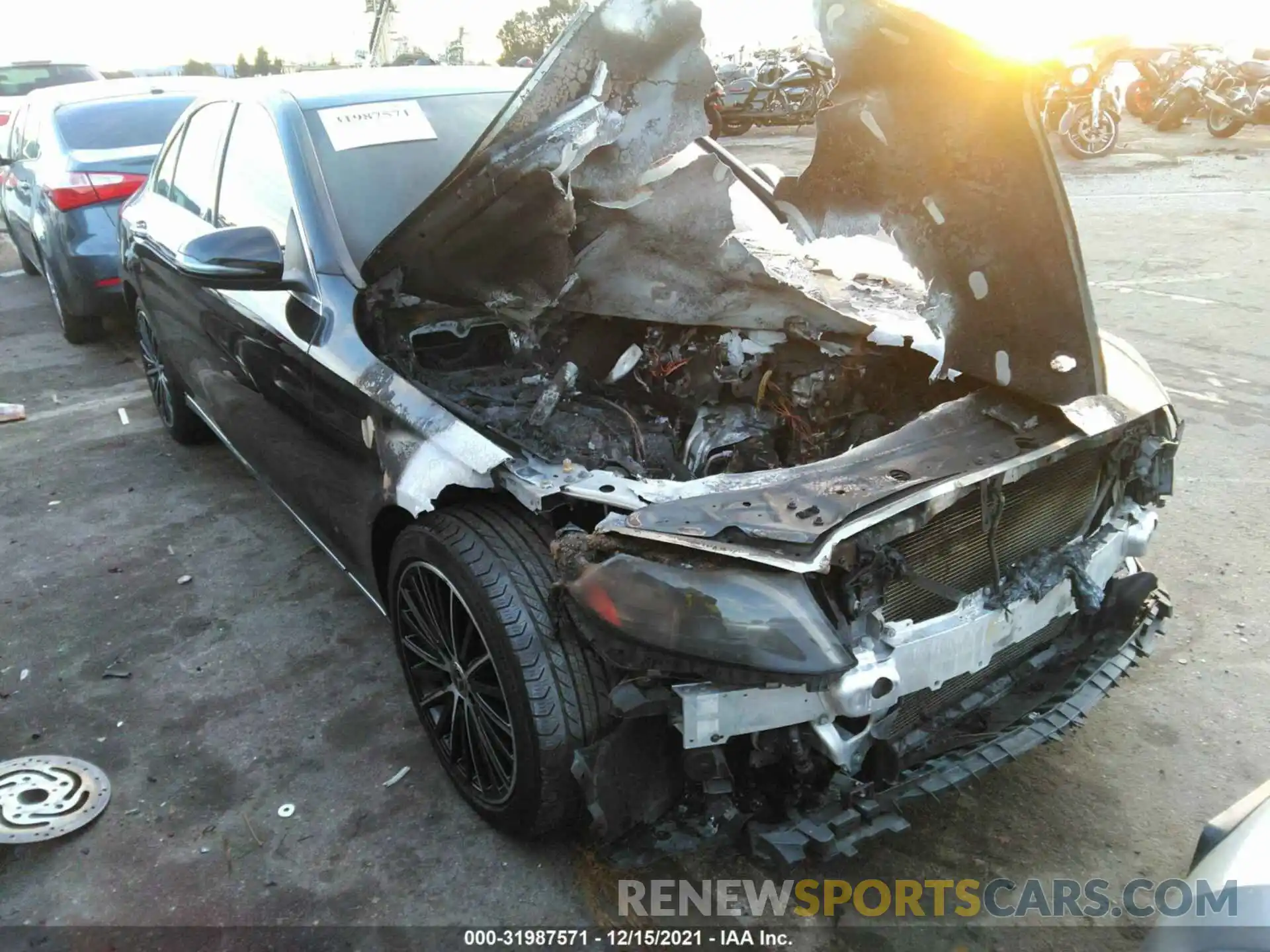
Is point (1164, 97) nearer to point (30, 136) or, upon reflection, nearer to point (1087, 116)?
point (1087, 116)

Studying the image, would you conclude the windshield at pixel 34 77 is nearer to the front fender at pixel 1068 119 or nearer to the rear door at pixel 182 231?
the rear door at pixel 182 231

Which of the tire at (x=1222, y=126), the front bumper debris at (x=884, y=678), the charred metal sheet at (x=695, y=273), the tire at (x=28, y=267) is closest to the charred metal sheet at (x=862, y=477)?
the front bumper debris at (x=884, y=678)

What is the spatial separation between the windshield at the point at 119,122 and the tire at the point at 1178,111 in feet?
50.2

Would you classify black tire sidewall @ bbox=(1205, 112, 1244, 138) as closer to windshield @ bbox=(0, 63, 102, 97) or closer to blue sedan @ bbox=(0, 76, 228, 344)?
blue sedan @ bbox=(0, 76, 228, 344)

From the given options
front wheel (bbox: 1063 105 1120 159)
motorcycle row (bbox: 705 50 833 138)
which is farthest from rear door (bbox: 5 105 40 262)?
front wheel (bbox: 1063 105 1120 159)

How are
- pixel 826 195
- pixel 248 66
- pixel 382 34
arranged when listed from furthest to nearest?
1. pixel 248 66
2. pixel 382 34
3. pixel 826 195

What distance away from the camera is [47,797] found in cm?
253

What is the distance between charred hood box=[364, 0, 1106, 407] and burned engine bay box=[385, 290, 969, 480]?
10 centimetres

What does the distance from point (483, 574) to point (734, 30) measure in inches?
84.8

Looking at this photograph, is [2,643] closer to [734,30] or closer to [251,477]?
[251,477]

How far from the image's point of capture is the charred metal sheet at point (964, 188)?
6.07ft

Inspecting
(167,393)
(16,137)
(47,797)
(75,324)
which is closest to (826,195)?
(47,797)

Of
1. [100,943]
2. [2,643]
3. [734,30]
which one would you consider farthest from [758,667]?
[2,643]

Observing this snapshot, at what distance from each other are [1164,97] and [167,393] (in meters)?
16.8
